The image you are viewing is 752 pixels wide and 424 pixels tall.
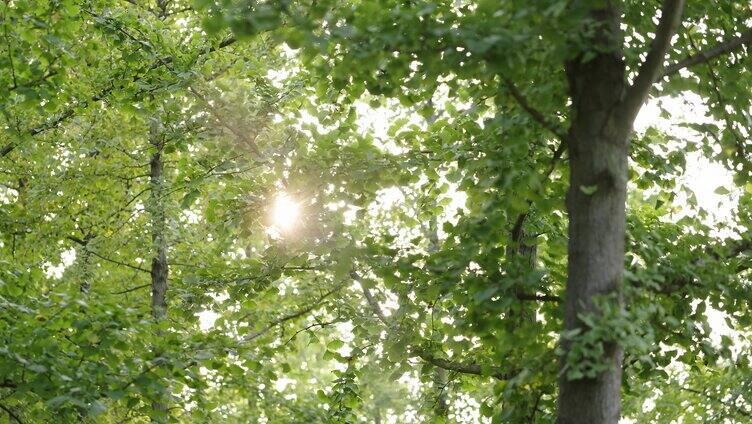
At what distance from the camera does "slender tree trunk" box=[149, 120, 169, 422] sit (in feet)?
37.8

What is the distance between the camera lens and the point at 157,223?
11.6 metres

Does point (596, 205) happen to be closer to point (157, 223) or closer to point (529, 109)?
point (529, 109)

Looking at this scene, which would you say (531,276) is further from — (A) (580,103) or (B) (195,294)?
(B) (195,294)

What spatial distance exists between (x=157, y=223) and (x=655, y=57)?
795 cm

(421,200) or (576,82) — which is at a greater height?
(421,200)

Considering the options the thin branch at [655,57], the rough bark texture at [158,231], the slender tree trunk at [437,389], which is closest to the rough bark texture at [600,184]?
the thin branch at [655,57]

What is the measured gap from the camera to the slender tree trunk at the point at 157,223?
1151 cm

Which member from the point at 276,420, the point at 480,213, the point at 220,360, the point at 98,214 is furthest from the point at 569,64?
the point at 98,214

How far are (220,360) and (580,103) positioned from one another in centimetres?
375

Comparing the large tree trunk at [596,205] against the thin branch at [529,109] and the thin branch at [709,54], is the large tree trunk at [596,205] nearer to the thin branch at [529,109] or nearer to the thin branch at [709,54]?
the thin branch at [529,109]

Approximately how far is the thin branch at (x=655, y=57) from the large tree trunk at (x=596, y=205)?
0.25 feet

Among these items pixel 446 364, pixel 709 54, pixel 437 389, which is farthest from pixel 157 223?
pixel 709 54

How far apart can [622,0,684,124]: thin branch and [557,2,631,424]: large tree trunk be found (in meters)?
0.08

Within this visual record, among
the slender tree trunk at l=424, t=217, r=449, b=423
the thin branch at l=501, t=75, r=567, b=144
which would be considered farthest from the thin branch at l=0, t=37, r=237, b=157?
the thin branch at l=501, t=75, r=567, b=144
